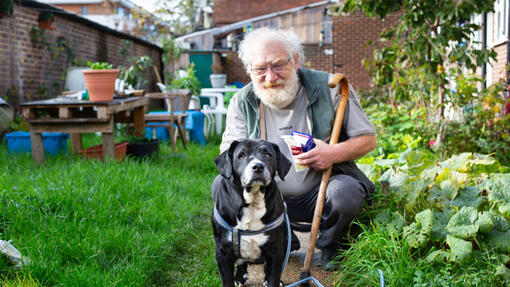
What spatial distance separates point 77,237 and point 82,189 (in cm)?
91

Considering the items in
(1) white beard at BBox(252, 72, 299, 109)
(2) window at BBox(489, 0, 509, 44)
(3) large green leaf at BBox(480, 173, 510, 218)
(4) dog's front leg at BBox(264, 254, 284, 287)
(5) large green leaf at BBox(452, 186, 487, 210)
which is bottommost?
(4) dog's front leg at BBox(264, 254, 284, 287)

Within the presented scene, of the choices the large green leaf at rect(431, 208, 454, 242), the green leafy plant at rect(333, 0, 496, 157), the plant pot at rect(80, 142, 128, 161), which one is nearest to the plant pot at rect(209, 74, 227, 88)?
the plant pot at rect(80, 142, 128, 161)

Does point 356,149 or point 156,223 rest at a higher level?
point 356,149

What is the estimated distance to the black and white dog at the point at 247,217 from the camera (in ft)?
7.97

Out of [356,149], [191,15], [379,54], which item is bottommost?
[356,149]

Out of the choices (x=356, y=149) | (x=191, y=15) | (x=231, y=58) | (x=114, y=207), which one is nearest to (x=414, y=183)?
(x=356, y=149)

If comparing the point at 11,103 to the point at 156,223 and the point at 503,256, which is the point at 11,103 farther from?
the point at 503,256

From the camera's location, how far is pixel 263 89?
3.06m

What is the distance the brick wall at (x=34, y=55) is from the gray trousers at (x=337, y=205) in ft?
21.4

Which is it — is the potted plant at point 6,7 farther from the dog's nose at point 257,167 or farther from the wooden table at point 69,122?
the dog's nose at point 257,167

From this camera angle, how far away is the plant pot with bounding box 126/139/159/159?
6.07 meters

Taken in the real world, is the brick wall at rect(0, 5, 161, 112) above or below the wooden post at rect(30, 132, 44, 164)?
above

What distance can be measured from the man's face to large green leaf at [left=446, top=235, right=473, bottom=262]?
1.33m

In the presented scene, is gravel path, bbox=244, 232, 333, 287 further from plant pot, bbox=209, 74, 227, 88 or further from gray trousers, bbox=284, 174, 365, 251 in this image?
plant pot, bbox=209, 74, 227, 88
